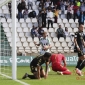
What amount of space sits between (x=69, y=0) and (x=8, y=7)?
5.20 meters

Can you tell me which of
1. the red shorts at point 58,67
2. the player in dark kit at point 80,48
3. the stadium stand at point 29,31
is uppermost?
the stadium stand at point 29,31

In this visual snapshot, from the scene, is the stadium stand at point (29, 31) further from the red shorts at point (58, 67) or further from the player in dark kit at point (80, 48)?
the player in dark kit at point (80, 48)

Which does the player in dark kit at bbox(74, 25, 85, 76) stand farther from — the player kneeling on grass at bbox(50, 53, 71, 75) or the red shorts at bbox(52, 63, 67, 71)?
the red shorts at bbox(52, 63, 67, 71)

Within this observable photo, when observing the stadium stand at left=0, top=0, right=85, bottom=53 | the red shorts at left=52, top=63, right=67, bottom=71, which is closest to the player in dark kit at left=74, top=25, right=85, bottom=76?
the red shorts at left=52, top=63, right=67, bottom=71

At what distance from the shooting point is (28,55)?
90.5 feet

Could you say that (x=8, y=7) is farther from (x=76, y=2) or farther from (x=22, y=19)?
A: (x=76, y=2)

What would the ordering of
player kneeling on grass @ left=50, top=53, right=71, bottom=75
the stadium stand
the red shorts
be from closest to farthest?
player kneeling on grass @ left=50, top=53, right=71, bottom=75 < the red shorts < the stadium stand

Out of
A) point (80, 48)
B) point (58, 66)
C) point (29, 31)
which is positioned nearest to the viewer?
point (80, 48)

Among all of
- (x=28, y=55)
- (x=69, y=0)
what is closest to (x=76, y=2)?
(x=69, y=0)

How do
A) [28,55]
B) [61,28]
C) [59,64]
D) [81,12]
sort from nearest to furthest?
[59,64] → [28,55] → [61,28] → [81,12]

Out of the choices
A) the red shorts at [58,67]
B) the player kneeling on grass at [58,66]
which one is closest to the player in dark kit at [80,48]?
the player kneeling on grass at [58,66]

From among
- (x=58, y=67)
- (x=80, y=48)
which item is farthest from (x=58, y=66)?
(x=80, y=48)

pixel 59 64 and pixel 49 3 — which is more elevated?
A: pixel 49 3

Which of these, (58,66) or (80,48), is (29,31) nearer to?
(58,66)
